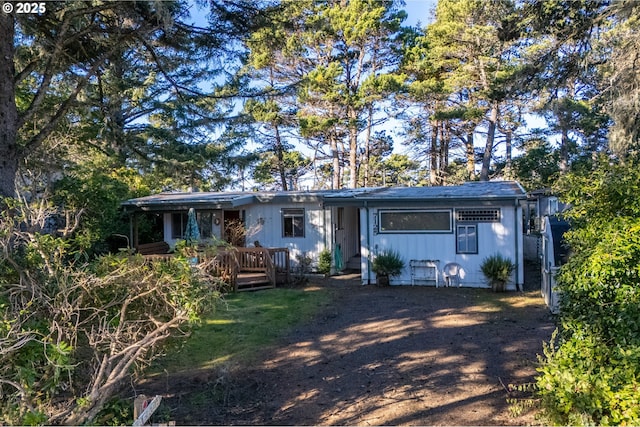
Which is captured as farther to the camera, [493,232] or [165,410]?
[493,232]

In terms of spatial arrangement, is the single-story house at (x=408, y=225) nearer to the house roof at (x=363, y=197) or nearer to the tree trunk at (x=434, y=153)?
the house roof at (x=363, y=197)

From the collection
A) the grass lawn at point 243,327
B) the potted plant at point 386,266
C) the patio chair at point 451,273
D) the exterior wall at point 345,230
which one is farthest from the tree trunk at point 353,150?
the grass lawn at point 243,327

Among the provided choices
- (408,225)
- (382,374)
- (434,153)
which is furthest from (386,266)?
(434,153)

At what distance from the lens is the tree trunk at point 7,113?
558cm

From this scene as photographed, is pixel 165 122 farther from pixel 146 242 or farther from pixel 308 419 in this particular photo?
pixel 308 419

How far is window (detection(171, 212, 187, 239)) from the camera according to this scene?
1568cm

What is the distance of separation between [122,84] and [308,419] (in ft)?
51.7

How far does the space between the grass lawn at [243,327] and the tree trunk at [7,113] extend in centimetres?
314

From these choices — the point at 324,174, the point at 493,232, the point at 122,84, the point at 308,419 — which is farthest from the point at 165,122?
the point at 308,419

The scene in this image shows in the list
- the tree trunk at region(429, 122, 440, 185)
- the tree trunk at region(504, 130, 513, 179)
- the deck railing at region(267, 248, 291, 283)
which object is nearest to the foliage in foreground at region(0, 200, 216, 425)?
the deck railing at region(267, 248, 291, 283)

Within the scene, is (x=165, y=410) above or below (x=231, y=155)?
below

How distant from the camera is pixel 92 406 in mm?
3070

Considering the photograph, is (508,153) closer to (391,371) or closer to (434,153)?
(434,153)

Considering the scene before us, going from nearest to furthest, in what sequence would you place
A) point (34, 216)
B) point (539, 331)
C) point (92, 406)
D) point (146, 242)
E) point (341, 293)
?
point (92, 406) < point (34, 216) < point (539, 331) < point (341, 293) < point (146, 242)
